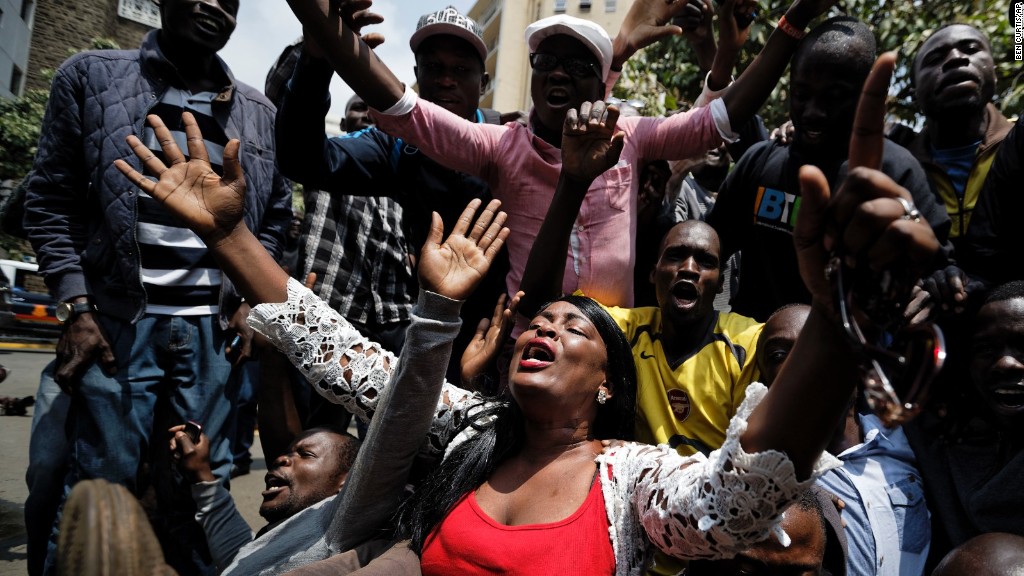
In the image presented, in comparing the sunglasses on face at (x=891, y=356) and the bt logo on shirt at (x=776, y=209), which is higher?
the sunglasses on face at (x=891, y=356)

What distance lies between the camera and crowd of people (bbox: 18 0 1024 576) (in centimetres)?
202

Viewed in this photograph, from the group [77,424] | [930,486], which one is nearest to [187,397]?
[77,424]

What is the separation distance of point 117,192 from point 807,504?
8.24 ft

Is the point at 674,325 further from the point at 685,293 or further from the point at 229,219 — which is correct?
the point at 229,219

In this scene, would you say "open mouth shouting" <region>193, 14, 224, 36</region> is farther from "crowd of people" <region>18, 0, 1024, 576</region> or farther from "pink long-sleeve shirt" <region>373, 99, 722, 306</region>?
"pink long-sleeve shirt" <region>373, 99, 722, 306</region>

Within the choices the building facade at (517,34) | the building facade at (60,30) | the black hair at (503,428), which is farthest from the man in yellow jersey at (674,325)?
the building facade at (517,34)

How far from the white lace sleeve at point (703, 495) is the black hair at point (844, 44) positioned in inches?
62.8

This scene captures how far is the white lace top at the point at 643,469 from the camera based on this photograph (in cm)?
147

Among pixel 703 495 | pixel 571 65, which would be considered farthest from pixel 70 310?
pixel 703 495

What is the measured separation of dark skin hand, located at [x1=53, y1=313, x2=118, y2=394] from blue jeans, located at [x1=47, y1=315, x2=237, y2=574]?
3 centimetres

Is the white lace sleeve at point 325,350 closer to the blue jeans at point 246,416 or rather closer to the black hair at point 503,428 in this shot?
the black hair at point 503,428

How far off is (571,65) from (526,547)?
1.65m

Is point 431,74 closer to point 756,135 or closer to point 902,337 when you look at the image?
point 756,135

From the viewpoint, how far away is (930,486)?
2.34m
